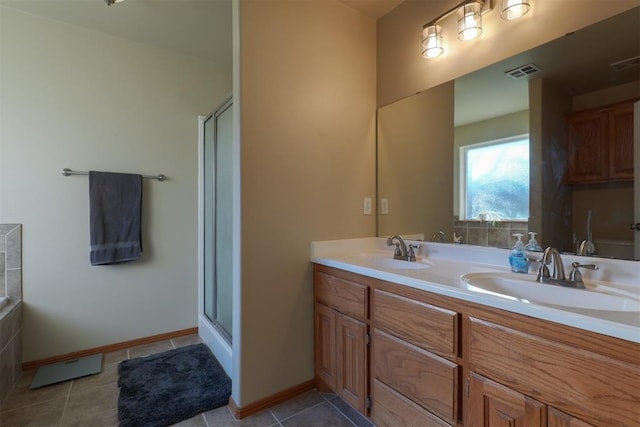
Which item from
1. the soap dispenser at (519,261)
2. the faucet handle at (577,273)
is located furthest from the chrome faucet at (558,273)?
the soap dispenser at (519,261)

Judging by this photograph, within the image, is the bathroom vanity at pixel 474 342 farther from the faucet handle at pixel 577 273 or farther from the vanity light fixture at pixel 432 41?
the vanity light fixture at pixel 432 41

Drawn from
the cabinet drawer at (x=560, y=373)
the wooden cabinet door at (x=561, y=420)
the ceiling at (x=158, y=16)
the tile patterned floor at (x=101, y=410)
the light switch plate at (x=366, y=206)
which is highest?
the ceiling at (x=158, y=16)

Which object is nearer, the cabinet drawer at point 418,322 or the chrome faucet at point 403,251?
the cabinet drawer at point 418,322

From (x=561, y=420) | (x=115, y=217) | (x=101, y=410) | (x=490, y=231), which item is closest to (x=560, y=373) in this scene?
(x=561, y=420)

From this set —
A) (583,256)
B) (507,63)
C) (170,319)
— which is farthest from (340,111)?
(170,319)

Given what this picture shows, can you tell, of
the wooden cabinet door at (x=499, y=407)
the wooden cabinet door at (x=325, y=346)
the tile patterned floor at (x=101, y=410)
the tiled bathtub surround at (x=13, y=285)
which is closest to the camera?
the wooden cabinet door at (x=499, y=407)

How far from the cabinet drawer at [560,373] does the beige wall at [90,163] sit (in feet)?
8.01

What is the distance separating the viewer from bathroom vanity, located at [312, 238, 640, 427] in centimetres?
78

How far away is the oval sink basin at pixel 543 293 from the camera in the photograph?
98 cm

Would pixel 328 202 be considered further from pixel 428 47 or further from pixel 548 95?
pixel 548 95

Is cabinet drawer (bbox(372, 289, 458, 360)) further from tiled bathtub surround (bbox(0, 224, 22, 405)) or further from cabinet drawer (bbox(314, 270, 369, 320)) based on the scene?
tiled bathtub surround (bbox(0, 224, 22, 405))

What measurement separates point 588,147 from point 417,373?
1.17 m

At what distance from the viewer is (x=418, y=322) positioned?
1.23 m

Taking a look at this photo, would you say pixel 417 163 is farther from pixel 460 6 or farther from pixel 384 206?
pixel 460 6
